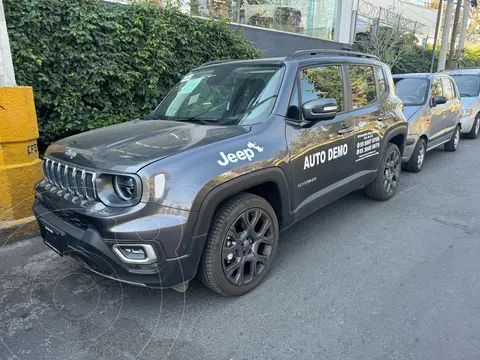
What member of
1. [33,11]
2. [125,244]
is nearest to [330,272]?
[125,244]

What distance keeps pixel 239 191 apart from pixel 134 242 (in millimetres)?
854

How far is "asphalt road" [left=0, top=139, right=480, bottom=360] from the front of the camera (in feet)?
8.05

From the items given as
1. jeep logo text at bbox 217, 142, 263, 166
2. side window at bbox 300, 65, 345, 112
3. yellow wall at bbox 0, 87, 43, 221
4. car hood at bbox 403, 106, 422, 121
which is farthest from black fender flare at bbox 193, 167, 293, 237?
car hood at bbox 403, 106, 422, 121

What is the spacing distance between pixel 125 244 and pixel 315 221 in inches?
105

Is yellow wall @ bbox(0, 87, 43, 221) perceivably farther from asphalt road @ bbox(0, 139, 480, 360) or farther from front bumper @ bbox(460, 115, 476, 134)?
front bumper @ bbox(460, 115, 476, 134)

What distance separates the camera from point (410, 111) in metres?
6.31

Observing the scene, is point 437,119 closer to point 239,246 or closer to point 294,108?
point 294,108

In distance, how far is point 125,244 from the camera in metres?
2.40

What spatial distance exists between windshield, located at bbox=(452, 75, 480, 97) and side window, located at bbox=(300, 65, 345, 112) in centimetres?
738

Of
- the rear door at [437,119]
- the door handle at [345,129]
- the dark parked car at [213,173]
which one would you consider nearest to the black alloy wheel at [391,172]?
the dark parked car at [213,173]

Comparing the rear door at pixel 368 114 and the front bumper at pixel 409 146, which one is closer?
the rear door at pixel 368 114

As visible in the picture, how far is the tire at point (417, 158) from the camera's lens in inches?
252

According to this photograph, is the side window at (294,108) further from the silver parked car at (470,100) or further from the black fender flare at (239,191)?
the silver parked car at (470,100)

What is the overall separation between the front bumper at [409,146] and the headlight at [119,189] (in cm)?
492
